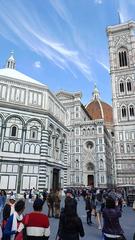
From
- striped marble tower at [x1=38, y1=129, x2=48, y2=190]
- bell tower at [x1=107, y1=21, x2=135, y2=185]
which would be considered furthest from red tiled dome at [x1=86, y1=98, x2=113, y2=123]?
striped marble tower at [x1=38, y1=129, x2=48, y2=190]

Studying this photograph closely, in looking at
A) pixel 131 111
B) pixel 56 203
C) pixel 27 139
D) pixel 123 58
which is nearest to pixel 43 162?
pixel 27 139

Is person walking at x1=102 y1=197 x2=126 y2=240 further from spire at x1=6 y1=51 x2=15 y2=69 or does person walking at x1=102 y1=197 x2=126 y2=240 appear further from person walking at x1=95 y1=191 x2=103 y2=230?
spire at x1=6 y1=51 x2=15 y2=69

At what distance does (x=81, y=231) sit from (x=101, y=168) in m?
43.1

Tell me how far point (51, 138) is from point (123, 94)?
1195 inches

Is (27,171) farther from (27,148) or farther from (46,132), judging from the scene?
(46,132)

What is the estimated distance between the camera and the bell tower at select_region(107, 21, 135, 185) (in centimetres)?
A: 4456

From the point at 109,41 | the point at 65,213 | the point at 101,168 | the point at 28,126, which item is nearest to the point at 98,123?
the point at 101,168

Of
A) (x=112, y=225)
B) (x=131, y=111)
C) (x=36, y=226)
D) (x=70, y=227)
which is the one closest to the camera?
(x=36, y=226)

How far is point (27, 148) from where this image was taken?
74.6 ft

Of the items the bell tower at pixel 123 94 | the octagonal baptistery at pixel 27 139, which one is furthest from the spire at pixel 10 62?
the bell tower at pixel 123 94

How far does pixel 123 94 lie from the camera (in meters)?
50.5

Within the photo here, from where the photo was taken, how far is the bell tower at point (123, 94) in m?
44.6

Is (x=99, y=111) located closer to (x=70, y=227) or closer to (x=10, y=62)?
(x=10, y=62)

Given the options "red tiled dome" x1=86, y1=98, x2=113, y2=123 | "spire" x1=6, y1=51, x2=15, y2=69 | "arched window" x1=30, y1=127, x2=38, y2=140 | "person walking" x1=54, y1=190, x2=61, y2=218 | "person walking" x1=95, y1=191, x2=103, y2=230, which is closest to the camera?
"person walking" x1=95, y1=191, x2=103, y2=230
